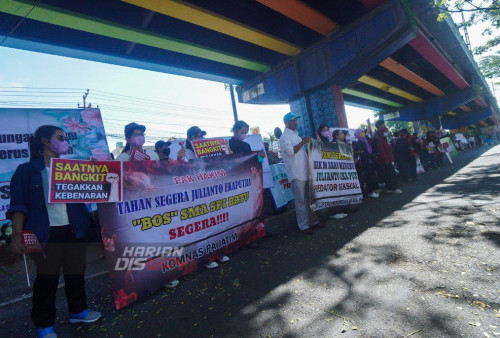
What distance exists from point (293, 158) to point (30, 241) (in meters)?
3.67

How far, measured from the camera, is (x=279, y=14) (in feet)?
22.5

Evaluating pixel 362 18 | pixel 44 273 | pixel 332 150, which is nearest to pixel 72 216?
pixel 44 273

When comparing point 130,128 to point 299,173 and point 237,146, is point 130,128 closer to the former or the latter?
point 237,146

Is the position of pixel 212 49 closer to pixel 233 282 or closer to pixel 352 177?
pixel 352 177

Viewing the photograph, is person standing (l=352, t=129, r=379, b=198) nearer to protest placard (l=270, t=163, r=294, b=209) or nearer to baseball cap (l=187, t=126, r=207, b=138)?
protest placard (l=270, t=163, r=294, b=209)

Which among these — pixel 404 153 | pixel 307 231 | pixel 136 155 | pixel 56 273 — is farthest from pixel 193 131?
pixel 404 153

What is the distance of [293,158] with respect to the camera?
4574 mm

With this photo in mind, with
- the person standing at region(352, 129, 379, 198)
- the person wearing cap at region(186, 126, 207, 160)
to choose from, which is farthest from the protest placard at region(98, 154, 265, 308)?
the person standing at region(352, 129, 379, 198)

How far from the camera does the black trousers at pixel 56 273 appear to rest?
2.24 metres

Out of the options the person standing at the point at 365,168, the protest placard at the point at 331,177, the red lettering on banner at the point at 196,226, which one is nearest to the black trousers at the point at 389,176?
the person standing at the point at 365,168

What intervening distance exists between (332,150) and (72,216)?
186 inches

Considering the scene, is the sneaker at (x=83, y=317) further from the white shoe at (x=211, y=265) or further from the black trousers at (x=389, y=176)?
the black trousers at (x=389, y=176)

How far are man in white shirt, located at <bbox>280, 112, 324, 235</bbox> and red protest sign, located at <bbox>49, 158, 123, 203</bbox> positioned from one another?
9.06 ft

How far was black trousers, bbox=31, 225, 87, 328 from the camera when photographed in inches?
88.2
